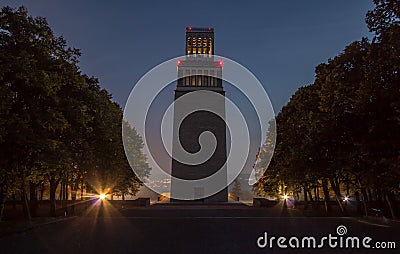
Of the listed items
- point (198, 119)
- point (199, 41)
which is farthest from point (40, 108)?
point (199, 41)

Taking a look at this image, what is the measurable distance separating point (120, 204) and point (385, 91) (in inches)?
1432

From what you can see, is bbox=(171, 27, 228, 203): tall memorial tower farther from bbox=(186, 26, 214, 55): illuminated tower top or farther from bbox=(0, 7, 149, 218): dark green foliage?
bbox=(0, 7, 149, 218): dark green foliage

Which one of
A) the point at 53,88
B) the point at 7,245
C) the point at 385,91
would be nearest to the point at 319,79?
the point at 385,91

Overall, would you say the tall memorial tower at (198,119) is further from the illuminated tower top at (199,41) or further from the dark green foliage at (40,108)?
the dark green foliage at (40,108)

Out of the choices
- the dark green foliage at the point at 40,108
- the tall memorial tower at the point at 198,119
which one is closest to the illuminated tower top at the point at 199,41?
the tall memorial tower at the point at 198,119

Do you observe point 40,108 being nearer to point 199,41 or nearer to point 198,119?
point 198,119

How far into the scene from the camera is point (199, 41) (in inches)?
2827

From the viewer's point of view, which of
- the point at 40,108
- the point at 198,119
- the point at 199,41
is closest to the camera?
the point at 40,108

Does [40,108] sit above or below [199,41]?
below

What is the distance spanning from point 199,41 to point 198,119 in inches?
630

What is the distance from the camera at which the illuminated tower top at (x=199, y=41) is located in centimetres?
7138

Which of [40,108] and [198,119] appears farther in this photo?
[198,119]

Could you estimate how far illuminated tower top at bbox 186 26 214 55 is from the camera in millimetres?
71375

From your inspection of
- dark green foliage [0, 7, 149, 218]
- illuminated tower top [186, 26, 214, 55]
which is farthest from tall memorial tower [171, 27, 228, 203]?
dark green foliage [0, 7, 149, 218]
